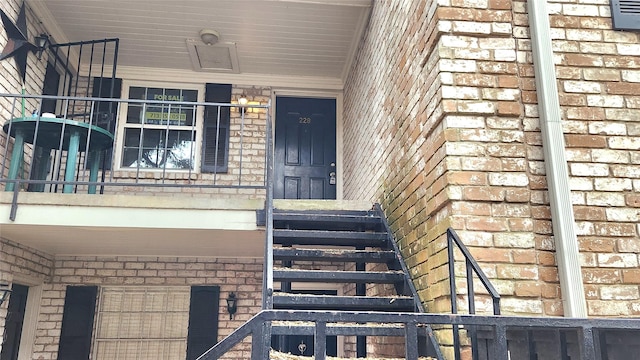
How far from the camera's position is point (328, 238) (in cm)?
383

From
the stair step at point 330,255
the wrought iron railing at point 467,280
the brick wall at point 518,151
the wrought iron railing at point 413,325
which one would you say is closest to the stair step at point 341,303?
the brick wall at point 518,151

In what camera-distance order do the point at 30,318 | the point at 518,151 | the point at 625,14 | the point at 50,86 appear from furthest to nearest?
1. the point at 50,86
2. the point at 30,318
3. the point at 625,14
4. the point at 518,151

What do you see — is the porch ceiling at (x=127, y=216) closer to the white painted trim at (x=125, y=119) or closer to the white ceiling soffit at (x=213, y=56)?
the white painted trim at (x=125, y=119)

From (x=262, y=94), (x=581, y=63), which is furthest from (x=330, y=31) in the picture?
(x=581, y=63)

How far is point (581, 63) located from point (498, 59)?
467 mm

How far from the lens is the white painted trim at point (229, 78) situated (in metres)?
6.44

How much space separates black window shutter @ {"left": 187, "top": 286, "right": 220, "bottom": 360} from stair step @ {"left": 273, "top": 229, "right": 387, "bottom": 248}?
6.86 feet

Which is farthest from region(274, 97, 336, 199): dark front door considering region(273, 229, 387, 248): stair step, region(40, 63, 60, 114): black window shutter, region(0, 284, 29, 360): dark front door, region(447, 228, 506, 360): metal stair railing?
region(447, 228, 506, 360): metal stair railing

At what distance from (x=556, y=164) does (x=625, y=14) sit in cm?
108

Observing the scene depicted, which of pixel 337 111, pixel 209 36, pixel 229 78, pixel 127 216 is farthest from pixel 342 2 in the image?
pixel 127 216

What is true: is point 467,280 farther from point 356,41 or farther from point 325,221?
point 356,41

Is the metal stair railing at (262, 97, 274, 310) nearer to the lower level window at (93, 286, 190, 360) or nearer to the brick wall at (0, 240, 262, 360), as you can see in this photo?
the brick wall at (0, 240, 262, 360)

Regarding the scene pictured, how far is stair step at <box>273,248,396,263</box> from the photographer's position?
3.53 meters

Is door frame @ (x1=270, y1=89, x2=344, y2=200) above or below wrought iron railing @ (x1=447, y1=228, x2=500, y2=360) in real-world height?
above
